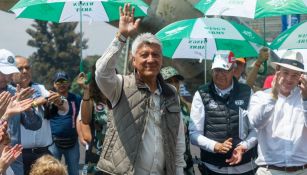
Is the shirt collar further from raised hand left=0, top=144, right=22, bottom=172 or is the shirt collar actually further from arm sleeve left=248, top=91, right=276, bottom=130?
raised hand left=0, top=144, right=22, bottom=172

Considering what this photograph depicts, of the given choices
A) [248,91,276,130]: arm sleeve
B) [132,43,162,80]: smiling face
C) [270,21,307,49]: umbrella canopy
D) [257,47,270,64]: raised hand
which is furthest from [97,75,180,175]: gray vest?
[257,47,270,64]: raised hand

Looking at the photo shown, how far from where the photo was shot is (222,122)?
629 cm

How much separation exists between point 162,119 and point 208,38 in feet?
9.73

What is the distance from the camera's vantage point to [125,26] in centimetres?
483

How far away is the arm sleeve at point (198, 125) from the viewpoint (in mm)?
6242

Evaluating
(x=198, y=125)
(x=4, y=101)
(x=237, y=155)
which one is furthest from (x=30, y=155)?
(x=4, y=101)

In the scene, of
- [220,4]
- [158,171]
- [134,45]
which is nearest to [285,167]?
[158,171]

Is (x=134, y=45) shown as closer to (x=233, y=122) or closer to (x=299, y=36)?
(x=233, y=122)

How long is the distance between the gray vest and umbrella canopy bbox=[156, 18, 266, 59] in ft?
9.20

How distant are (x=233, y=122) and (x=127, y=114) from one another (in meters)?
1.60

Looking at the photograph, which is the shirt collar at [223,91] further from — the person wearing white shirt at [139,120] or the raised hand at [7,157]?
the raised hand at [7,157]

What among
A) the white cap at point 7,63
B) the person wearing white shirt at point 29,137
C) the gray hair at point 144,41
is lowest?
the person wearing white shirt at point 29,137

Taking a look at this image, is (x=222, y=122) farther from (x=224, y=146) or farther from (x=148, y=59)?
(x=148, y=59)

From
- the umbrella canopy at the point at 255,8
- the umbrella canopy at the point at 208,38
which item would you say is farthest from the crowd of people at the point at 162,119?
the umbrella canopy at the point at 255,8
